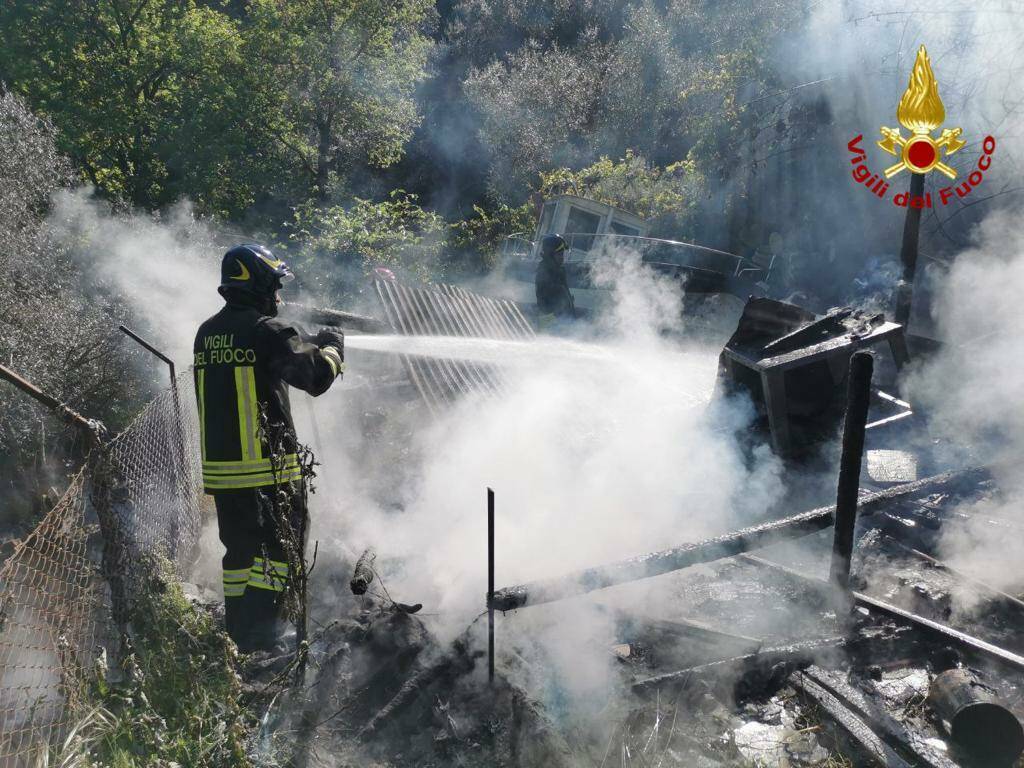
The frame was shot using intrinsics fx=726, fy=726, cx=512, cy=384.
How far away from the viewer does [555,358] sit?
24.5 feet

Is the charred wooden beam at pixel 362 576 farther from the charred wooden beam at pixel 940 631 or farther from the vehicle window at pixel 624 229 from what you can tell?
the vehicle window at pixel 624 229

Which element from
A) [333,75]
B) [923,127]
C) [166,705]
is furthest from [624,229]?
[166,705]

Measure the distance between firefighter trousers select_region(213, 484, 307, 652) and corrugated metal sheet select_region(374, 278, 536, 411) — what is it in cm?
274

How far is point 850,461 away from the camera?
344 centimetres

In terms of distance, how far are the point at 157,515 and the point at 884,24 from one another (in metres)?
11.3

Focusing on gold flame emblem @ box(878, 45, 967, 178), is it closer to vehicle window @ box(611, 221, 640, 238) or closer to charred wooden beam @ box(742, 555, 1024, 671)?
vehicle window @ box(611, 221, 640, 238)

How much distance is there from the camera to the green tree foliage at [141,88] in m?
13.1

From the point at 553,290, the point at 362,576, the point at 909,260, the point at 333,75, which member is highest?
the point at 333,75

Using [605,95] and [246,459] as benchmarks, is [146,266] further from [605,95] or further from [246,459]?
[605,95]

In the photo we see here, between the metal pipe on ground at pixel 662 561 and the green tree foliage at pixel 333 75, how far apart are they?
49.1ft

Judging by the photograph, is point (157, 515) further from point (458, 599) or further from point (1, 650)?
point (458, 599)

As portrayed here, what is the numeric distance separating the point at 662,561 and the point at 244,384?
2.19 m

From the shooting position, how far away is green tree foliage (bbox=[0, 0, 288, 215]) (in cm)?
1312

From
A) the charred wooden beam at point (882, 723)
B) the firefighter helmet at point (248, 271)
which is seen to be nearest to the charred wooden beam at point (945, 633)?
the charred wooden beam at point (882, 723)
